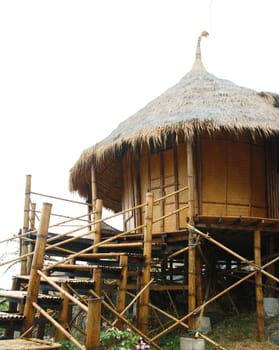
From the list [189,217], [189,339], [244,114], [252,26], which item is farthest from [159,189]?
[252,26]

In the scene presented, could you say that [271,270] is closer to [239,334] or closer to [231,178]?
[239,334]

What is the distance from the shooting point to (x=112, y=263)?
7.70 m

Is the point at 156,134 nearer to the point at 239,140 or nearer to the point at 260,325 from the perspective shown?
the point at 239,140

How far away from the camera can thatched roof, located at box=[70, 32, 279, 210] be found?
7363 mm

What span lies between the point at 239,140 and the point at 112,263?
2.99 metres

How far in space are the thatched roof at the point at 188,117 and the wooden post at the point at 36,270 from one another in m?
2.97

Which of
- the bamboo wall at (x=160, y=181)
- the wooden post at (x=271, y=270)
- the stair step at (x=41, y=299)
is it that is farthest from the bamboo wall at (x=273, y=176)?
the stair step at (x=41, y=299)

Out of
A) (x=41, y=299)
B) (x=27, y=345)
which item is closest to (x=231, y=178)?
(x=41, y=299)

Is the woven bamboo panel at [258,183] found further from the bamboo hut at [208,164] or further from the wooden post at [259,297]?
the wooden post at [259,297]

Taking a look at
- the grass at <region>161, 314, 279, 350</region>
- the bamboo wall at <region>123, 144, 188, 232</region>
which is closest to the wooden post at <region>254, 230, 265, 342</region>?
the grass at <region>161, 314, 279, 350</region>

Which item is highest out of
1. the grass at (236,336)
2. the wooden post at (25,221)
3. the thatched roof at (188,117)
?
the thatched roof at (188,117)

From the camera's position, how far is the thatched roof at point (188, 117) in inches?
290

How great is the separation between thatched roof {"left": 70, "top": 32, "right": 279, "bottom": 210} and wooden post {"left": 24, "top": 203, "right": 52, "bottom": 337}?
297cm

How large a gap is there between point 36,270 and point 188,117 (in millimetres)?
3714
